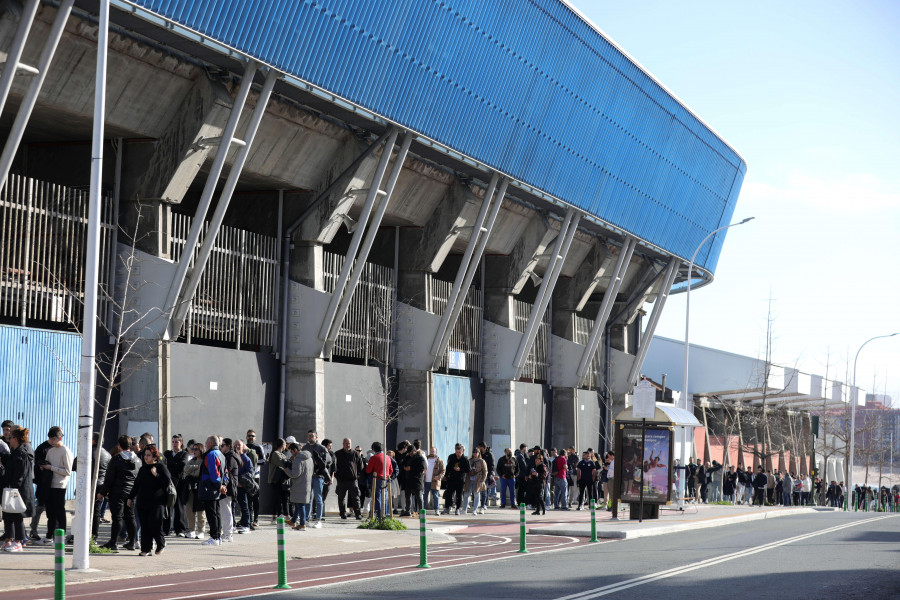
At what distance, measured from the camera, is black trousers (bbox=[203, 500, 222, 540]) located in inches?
710

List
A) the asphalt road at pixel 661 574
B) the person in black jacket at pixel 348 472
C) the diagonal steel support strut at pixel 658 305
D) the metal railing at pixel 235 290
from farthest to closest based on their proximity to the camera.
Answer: the diagonal steel support strut at pixel 658 305
the metal railing at pixel 235 290
the person in black jacket at pixel 348 472
the asphalt road at pixel 661 574

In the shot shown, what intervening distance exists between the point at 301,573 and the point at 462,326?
2312 cm

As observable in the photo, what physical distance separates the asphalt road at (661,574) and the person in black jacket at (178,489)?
15.1ft

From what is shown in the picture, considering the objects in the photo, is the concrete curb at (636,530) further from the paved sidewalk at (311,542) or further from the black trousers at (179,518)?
the black trousers at (179,518)

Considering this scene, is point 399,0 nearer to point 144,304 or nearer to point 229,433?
point 144,304

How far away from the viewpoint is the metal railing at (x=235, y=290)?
26.1 metres

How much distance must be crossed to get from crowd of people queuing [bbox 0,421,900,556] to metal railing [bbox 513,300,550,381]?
686 centimetres

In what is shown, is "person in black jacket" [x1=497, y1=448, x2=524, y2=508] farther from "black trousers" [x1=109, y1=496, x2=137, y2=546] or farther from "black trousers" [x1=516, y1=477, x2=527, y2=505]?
"black trousers" [x1=109, y1=496, x2=137, y2=546]

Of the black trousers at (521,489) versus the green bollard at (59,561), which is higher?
the green bollard at (59,561)

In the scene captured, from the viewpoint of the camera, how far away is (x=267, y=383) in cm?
2861

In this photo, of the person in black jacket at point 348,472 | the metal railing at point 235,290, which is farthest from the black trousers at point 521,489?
the metal railing at point 235,290

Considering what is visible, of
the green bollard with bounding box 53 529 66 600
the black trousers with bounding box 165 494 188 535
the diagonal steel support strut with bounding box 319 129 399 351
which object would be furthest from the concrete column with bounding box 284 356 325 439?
the green bollard with bounding box 53 529 66 600

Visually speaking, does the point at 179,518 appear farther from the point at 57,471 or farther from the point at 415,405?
the point at 415,405

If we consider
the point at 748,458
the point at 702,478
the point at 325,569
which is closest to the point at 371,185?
the point at 325,569
